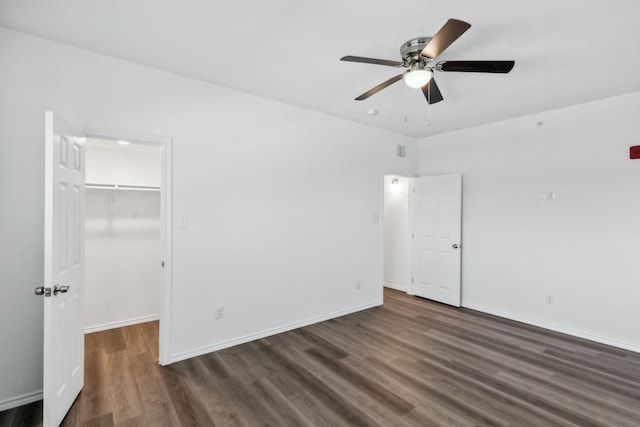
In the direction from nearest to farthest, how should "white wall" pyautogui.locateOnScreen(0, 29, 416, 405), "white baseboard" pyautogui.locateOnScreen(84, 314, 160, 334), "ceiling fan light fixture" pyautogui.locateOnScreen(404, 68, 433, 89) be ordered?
"ceiling fan light fixture" pyautogui.locateOnScreen(404, 68, 433, 89) → "white wall" pyautogui.locateOnScreen(0, 29, 416, 405) → "white baseboard" pyautogui.locateOnScreen(84, 314, 160, 334)

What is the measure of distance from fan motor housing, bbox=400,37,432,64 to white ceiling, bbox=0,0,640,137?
45 millimetres

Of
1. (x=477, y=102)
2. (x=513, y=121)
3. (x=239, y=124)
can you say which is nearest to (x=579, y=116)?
(x=513, y=121)

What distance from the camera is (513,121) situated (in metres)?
4.18

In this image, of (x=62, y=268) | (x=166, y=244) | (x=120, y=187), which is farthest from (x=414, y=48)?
(x=120, y=187)

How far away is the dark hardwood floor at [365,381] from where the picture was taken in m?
2.19

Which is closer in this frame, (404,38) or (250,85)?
(404,38)

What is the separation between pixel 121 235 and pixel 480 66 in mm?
4211

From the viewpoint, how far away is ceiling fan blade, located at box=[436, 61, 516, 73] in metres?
2.02

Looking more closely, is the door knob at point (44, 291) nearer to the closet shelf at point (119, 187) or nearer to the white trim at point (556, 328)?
the closet shelf at point (119, 187)

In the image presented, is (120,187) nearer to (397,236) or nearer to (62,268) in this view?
(62,268)

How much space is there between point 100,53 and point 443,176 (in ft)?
14.7

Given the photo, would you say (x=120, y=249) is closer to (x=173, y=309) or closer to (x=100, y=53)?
(x=173, y=309)

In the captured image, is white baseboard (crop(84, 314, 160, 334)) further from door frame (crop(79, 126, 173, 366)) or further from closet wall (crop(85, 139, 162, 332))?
door frame (crop(79, 126, 173, 366))

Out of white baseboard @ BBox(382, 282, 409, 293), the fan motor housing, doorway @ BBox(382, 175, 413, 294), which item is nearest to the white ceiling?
the fan motor housing
